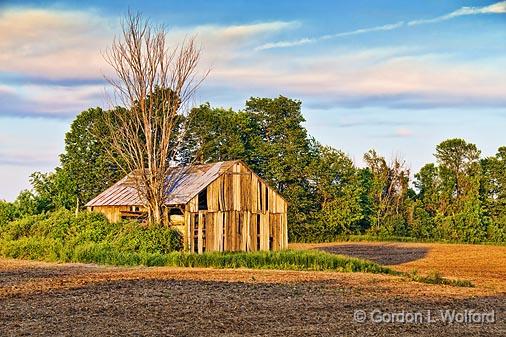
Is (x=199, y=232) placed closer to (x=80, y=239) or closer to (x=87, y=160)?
(x=80, y=239)

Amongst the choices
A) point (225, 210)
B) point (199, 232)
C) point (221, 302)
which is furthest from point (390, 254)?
point (221, 302)

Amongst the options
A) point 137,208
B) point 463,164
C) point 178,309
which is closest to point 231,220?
point 137,208

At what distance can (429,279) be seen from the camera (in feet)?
92.3

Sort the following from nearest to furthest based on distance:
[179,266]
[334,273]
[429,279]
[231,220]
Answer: [429,279] < [334,273] < [179,266] < [231,220]

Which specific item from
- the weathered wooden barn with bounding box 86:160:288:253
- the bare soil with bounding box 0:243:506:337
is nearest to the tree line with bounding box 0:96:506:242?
the weathered wooden barn with bounding box 86:160:288:253

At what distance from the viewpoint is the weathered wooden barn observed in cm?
3947

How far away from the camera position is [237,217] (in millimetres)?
40781

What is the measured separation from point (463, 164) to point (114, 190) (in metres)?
50.9

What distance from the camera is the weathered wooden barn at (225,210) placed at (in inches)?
1554

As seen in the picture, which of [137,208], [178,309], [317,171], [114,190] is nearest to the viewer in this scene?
[178,309]

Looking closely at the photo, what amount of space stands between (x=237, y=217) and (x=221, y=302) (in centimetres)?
2123

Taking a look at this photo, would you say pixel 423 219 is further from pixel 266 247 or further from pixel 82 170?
pixel 266 247

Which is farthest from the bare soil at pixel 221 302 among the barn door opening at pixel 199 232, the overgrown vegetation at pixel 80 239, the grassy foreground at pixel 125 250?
the barn door opening at pixel 199 232

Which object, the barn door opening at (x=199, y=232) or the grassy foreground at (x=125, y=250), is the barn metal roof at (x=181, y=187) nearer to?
the barn door opening at (x=199, y=232)
